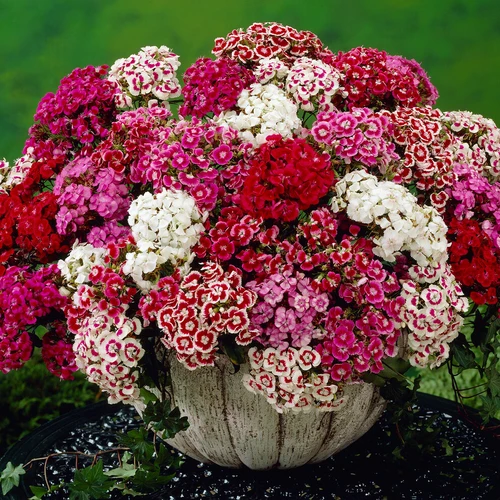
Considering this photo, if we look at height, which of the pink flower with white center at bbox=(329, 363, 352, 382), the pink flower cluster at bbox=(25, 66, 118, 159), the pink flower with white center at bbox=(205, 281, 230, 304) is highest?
the pink flower cluster at bbox=(25, 66, 118, 159)

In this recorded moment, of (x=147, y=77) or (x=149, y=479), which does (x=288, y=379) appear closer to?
(x=149, y=479)

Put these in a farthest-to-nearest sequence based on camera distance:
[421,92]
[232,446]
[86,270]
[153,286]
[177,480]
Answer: [421,92]
[177,480]
[232,446]
[86,270]
[153,286]

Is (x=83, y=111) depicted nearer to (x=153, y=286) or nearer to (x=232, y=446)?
(x=153, y=286)

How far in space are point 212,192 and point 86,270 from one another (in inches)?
17.0

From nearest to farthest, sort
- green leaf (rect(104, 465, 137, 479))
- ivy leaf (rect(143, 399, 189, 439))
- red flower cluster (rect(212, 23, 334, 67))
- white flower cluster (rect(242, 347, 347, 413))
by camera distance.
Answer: white flower cluster (rect(242, 347, 347, 413)) < ivy leaf (rect(143, 399, 189, 439)) < green leaf (rect(104, 465, 137, 479)) < red flower cluster (rect(212, 23, 334, 67))

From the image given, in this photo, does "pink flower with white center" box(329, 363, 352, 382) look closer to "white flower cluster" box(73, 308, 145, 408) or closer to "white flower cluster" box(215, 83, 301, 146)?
"white flower cluster" box(73, 308, 145, 408)

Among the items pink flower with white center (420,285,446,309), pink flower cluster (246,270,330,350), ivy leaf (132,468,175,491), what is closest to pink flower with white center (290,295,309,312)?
pink flower cluster (246,270,330,350)

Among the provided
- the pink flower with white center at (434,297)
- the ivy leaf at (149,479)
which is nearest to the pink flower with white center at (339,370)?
the pink flower with white center at (434,297)

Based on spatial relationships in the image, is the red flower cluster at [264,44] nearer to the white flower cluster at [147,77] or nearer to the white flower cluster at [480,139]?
the white flower cluster at [147,77]

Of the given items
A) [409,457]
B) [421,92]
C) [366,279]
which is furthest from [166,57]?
[409,457]

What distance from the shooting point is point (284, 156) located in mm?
2131

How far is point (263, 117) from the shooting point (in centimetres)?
230

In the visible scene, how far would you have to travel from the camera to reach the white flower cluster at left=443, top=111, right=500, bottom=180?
2.71m

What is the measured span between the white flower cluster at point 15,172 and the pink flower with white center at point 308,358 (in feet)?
4.08
